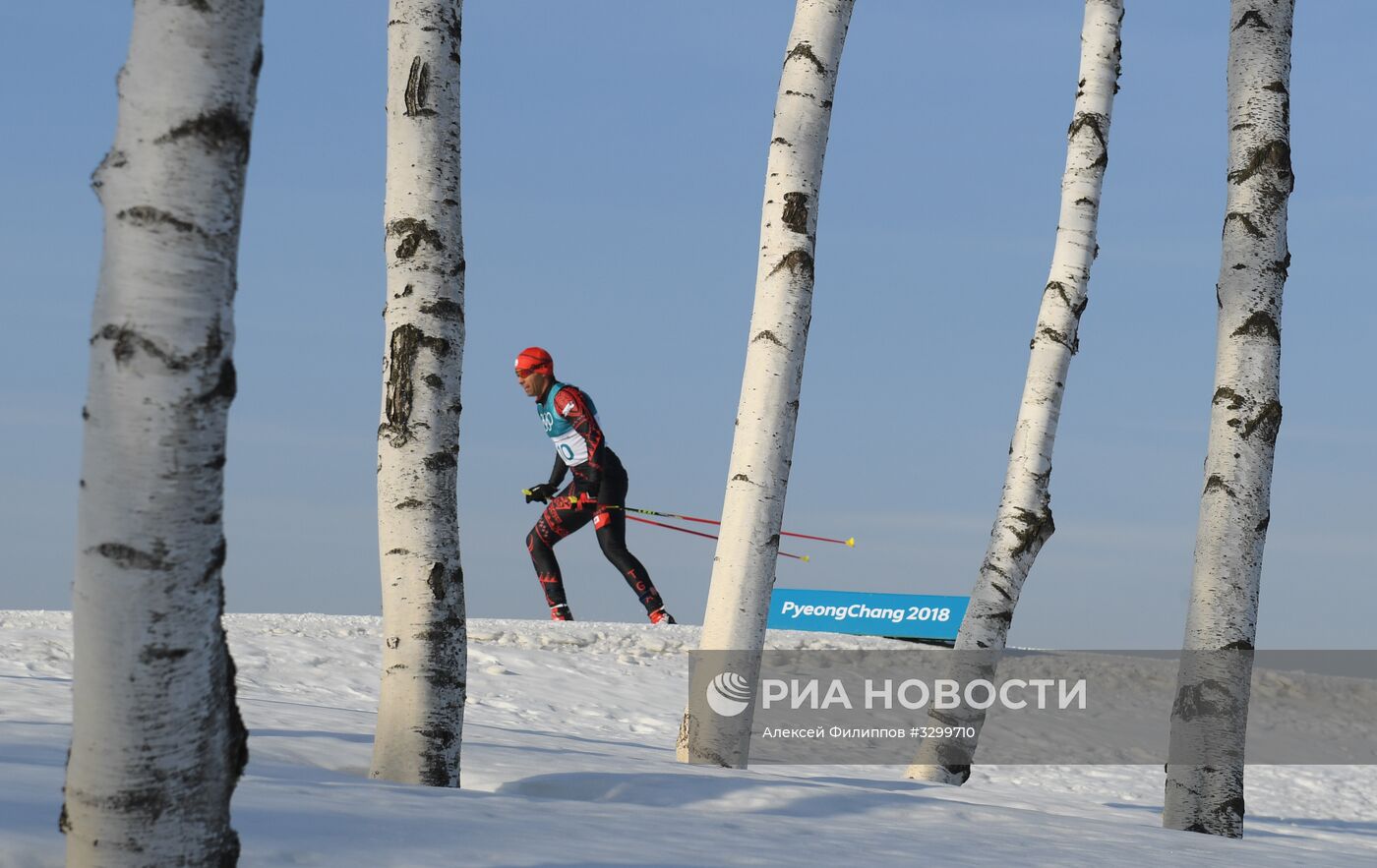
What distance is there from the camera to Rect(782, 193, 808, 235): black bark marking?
686 centimetres

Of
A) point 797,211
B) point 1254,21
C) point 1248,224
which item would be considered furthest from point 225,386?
point 1254,21

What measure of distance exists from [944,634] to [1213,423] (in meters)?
6.94

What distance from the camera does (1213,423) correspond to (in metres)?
6.43

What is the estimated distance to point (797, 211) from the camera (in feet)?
22.6

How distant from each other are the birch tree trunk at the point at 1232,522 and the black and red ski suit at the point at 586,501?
6222 millimetres

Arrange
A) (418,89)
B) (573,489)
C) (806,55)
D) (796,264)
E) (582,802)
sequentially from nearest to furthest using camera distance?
(582,802) → (418,89) → (796,264) → (806,55) → (573,489)

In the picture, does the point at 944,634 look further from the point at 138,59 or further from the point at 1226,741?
the point at 138,59

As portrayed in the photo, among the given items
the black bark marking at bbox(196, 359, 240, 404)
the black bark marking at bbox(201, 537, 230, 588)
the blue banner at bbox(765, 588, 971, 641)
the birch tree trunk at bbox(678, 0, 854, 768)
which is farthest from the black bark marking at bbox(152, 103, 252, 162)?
the blue banner at bbox(765, 588, 971, 641)

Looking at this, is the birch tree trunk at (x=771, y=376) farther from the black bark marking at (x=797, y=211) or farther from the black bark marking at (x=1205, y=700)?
the black bark marking at (x=1205, y=700)

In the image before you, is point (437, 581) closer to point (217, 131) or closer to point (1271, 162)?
point (217, 131)

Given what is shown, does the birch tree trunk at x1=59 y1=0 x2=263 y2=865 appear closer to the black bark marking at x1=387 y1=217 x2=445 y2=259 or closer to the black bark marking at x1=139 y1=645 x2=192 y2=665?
the black bark marking at x1=139 y1=645 x2=192 y2=665

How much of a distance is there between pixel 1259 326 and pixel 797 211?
211 cm

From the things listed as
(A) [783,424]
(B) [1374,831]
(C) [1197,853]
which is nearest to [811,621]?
(B) [1374,831]

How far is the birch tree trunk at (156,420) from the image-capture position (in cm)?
279
